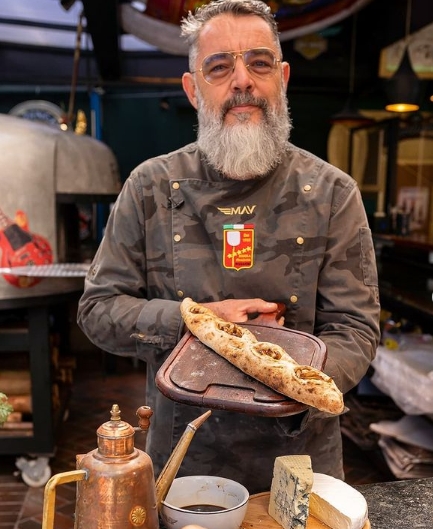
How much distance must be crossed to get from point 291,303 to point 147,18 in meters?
4.52

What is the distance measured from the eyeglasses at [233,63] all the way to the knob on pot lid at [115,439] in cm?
109

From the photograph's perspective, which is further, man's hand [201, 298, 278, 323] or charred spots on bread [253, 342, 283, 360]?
man's hand [201, 298, 278, 323]

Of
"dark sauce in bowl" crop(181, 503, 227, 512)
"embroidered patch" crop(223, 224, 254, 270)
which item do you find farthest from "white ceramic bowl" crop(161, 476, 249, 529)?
"embroidered patch" crop(223, 224, 254, 270)

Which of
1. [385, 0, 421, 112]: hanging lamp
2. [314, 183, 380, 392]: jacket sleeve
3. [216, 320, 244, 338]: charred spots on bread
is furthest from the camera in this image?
[385, 0, 421, 112]: hanging lamp

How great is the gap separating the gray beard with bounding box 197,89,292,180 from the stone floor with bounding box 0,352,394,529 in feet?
8.90

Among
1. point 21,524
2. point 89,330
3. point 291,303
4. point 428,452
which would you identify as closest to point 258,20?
point 291,303

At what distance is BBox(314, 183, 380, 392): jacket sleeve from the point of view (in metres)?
1.70

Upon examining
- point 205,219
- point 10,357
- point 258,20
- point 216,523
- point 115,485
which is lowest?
point 10,357

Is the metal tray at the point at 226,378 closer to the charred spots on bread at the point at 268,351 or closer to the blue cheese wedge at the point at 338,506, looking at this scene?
the charred spots on bread at the point at 268,351

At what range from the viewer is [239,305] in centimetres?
158

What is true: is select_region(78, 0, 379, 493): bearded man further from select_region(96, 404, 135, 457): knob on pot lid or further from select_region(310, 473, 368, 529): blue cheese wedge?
select_region(96, 404, 135, 457): knob on pot lid

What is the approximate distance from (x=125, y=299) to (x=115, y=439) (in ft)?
2.34

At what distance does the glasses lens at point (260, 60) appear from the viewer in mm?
1736

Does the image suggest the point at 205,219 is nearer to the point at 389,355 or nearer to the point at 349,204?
the point at 349,204
